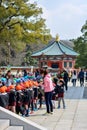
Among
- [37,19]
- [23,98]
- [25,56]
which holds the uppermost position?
[37,19]

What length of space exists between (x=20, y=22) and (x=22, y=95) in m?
27.1

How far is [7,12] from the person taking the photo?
39.2 metres

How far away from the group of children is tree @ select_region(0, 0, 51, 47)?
2292 cm

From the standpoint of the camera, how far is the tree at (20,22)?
39594 mm

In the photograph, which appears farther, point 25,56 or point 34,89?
point 25,56

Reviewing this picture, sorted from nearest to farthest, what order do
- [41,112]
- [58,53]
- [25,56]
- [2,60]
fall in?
[41,112] → [58,53] → [2,60] → [25,56]

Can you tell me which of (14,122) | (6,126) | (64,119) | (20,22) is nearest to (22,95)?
(64,119)

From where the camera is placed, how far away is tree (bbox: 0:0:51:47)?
3959cm

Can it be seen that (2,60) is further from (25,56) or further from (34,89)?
(34,89)

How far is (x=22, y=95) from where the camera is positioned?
14062 mm

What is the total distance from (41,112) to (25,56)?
68818 mm

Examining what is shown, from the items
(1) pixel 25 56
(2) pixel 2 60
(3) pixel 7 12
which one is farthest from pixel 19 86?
(1) pixel 25 56

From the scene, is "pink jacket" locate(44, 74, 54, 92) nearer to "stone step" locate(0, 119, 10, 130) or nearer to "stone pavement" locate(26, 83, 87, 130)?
"stone pavement" locate(26, 83, 87, 130)

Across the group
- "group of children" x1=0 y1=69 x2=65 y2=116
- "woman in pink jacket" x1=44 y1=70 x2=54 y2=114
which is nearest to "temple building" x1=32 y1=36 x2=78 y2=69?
"group of children" x1=0 y1=69 x2=65 y2=116
